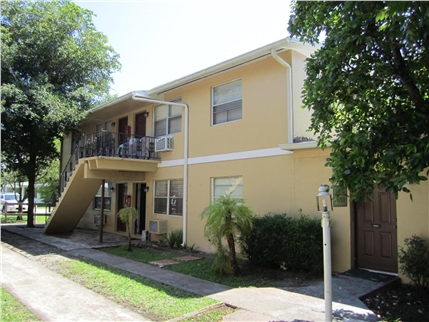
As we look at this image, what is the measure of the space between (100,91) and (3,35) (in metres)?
5.56

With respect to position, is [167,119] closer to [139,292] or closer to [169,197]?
[169,197]

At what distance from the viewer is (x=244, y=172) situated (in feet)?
33.0

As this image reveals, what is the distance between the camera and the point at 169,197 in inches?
504

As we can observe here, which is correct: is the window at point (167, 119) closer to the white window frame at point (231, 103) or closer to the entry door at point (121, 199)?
the white window frame at point (231, 103)

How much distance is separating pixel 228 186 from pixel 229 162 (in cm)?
76

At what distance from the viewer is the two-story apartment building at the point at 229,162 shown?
7.86 metres

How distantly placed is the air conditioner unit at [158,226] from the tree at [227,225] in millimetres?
4881

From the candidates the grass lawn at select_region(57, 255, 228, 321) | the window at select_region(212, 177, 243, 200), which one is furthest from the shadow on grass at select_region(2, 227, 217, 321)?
the window at select_region(212, 177, 243, 200)

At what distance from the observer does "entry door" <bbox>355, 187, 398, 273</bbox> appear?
746 cm

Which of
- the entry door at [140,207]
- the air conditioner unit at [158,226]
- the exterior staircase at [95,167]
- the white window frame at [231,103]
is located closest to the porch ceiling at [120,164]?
the exterior staircase at [95,167]

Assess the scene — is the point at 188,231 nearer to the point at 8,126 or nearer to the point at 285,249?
the point at 285,249

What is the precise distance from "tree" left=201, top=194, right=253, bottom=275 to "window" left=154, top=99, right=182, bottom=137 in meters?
5.55

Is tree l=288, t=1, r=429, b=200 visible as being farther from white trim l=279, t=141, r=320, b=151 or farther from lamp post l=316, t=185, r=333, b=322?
white trim l=279, t=141, r=320, b=151

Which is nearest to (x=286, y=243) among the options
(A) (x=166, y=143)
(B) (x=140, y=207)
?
(A) (x=166, y=143)
